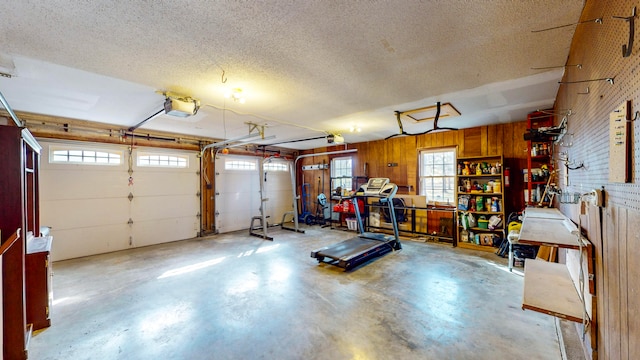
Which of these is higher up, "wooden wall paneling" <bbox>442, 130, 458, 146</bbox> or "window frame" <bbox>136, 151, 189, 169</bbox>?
"wooden wall paneling" <bbox>442, 130, 458, 146</bbox>

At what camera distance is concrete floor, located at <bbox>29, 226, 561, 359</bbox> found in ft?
6.90

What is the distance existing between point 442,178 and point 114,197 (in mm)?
7093

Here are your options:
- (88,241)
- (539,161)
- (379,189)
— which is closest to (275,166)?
(379,189)

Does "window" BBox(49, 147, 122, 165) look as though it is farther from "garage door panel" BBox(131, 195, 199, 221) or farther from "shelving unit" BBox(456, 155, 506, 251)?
"shelving unit" BBox(456, 155, 506, 251)

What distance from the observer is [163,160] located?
5.76m

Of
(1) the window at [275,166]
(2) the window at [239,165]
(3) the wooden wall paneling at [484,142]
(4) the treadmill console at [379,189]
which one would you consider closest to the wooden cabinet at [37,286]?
(2) the window at [239,165]

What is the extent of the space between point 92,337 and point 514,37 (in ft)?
14.5

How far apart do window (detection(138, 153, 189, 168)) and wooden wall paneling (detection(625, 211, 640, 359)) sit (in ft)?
22.2

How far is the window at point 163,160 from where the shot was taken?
5.44m

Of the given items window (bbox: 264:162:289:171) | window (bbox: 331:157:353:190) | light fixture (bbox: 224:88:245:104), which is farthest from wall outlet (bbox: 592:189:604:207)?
window (bbox: 264:162:289:171)

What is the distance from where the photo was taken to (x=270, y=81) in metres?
2.77

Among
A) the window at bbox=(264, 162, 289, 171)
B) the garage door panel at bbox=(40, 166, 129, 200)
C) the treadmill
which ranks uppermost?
the window at bbox=(264, 162, 289, 171)

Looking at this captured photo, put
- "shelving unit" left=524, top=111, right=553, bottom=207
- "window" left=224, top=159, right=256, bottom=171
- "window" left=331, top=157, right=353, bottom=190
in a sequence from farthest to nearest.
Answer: "window" left=331, top=157, right=353, bottom=190, "window" left=224, top=159, right=256, bottom=171, "shelving unit" left=524, top=111, right=553, bottom=207

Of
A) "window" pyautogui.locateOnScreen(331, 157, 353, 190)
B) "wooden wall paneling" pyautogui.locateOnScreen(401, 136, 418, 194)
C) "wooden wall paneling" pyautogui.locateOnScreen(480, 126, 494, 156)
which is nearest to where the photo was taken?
"wooden wall paneling" pyautogui.locateOnScreen(480, 126, 494, 156)
